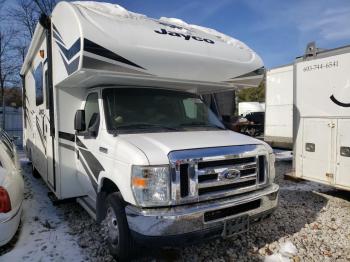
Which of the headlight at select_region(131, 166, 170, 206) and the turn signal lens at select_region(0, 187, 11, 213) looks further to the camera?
the turn signal lens at select_region(0, 187, 11, 213)

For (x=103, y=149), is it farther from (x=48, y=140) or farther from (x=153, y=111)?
(x=48, y=140)

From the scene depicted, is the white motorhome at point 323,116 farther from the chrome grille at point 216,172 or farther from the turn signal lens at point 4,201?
the turn signal lens at point 4,201

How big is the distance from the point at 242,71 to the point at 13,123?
50.8ft

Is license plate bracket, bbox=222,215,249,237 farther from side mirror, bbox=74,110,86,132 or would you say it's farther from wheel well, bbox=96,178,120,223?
side mirror, bbox=74,110,86,132

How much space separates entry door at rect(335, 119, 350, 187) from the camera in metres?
6.00

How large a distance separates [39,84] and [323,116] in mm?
5791

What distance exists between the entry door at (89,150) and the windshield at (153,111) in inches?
11.0

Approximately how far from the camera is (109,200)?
3891 millimetres

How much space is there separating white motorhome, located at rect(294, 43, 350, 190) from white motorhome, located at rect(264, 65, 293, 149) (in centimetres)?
367

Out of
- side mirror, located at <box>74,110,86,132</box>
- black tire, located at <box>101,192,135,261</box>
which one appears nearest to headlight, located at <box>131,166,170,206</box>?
black tire, located at <box>101,192,135,261</box>

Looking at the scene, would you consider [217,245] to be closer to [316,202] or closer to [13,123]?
[316,202]

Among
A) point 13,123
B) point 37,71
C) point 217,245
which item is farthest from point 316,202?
point 13,123

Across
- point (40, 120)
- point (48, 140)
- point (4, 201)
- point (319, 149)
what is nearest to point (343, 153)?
point (319, 149)

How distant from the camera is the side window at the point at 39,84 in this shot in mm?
6339
